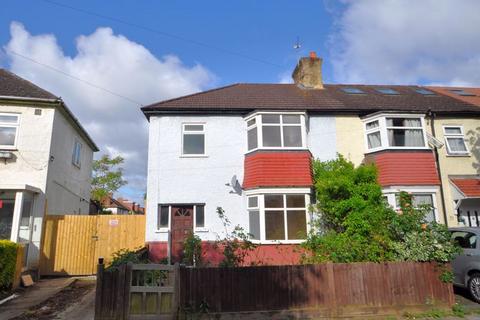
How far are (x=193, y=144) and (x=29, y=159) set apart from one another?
6268 mm

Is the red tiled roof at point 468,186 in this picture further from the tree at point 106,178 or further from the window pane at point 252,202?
the tree at point 106,178

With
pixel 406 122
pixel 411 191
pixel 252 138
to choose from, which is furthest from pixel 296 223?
pixel 406 122

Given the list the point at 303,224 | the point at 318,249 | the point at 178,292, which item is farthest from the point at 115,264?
the point at 303,224

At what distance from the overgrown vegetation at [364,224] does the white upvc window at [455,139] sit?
4522 millimetres

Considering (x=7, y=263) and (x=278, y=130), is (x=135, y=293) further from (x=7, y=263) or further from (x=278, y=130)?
(x=278, y=130)

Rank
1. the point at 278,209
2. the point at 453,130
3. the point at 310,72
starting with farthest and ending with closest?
the point at 310,72
the point at 453,130
the point at 278,209

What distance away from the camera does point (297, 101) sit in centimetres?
1513

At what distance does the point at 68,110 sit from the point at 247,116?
7.65 meters

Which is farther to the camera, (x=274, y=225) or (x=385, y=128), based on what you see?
(x=385, y=128)

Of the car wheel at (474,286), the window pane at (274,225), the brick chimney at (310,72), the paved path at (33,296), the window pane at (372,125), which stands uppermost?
the brick chimney at (310,72)

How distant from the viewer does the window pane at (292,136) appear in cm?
1373

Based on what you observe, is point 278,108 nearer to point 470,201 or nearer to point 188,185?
point 188,185

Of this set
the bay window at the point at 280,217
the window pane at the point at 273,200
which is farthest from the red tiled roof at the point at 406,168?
the window pane at the point at 273,200

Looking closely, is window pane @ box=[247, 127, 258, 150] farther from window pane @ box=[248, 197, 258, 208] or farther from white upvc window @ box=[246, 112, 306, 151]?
window pane @ box=[248, 197, 258, 208]
